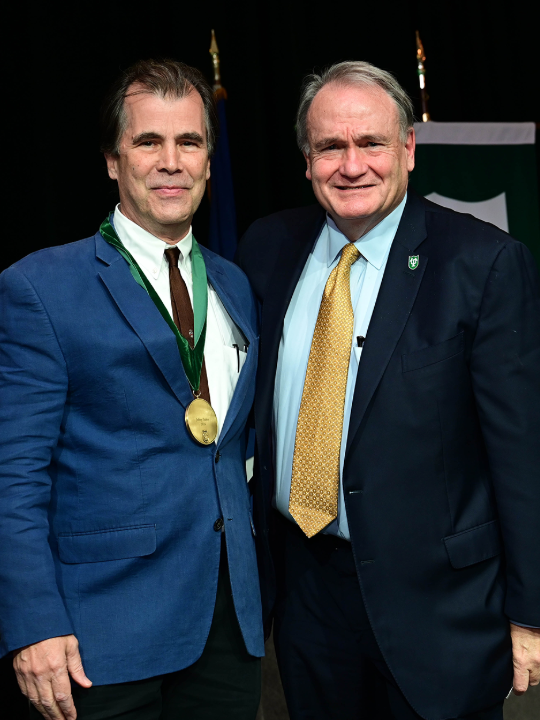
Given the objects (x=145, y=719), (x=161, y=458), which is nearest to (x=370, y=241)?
(x=161, y=458)

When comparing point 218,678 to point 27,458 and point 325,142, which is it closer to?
point 27,458

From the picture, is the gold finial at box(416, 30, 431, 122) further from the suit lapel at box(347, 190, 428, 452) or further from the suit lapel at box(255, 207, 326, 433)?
the suit lapel at box(347, 190, 428, 452)

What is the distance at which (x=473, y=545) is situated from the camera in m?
1.89

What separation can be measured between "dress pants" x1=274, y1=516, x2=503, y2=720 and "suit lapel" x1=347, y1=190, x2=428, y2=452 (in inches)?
13.1

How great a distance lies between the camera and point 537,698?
2.79 m

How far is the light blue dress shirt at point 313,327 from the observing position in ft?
6.42

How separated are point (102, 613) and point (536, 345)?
3.69ft

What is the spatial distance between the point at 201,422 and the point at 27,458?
0.38m

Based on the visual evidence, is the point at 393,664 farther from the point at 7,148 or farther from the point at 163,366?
the point at 7,148

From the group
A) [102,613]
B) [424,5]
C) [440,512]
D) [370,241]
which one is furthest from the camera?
[424,5]

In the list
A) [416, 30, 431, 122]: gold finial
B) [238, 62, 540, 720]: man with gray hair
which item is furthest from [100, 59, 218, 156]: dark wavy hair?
[416, 30, 431, 122]: gold finial

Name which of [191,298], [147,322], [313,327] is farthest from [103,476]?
[313,327]

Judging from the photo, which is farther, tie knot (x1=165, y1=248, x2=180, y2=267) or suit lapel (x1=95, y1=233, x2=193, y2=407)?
tie knot (x1=165, y1=248, x2=180, y2=267)

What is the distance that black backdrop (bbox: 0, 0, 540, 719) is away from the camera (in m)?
3.35
